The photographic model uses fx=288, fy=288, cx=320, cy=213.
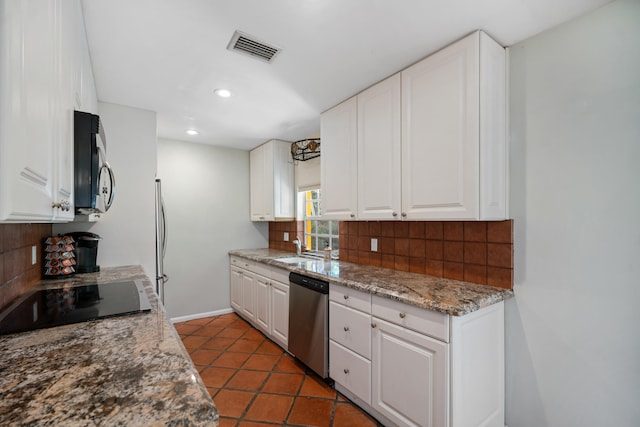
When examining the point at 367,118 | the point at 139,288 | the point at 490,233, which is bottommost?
the point at 139,288

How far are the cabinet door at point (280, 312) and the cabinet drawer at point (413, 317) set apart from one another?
1.17 m

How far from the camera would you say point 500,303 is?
1741mm

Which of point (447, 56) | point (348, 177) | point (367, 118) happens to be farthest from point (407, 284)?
point (447, 56)

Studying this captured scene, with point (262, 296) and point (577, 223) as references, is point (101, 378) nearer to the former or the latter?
point (577, 223)

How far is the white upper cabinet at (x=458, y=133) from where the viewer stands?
161 centimetres

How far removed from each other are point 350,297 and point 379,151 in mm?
1092

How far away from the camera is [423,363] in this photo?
1.55 metres

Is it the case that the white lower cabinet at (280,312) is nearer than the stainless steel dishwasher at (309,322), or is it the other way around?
the stainless steel dishwasher at (309,322)

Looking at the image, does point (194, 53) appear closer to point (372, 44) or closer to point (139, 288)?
point (372, 44)

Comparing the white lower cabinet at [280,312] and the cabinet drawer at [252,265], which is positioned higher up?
the cabinet drawer at [252,265]

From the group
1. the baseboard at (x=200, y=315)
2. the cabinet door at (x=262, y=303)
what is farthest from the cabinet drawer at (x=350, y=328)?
→ the baseboard at (x=200, y=315)

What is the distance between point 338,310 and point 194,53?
198cm

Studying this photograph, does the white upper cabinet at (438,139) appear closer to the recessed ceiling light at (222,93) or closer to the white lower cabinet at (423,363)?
the white lower cabinet at (423,363)

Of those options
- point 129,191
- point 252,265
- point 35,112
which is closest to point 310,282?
point 252,265
